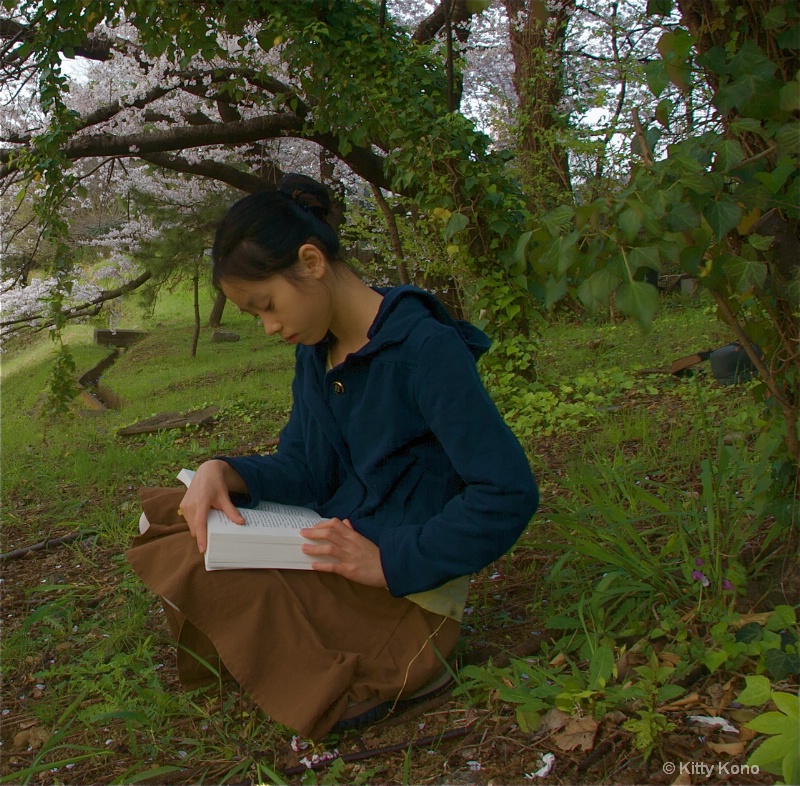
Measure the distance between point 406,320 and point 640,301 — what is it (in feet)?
1.86

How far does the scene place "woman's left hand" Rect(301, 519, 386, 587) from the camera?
1.52 meters

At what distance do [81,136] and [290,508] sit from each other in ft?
17.1

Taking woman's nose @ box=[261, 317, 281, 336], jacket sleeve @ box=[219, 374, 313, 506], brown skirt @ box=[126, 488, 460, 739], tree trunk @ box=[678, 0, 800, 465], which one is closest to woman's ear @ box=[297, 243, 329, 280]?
woman's nose @ box=[261, 317, 281, 336]

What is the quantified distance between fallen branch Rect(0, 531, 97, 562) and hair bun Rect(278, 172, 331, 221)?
2068 mm

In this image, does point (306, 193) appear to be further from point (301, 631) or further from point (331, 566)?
point (301, 631)

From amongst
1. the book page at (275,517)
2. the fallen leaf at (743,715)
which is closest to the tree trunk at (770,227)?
the fallen leaf at (743,715)

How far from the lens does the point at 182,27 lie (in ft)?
14.5

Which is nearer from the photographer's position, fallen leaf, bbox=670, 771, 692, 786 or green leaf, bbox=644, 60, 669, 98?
fallen leaf, bbox=670, 771, 692, 786

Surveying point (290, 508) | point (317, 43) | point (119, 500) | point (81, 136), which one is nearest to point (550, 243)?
point (290, 508)

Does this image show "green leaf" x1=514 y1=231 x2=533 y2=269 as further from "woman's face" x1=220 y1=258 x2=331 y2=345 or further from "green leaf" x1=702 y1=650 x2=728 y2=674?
"green leaf" x1=702 y1=650 x2=728 y2=674

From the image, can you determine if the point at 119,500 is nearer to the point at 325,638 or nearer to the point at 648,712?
the point at 325,638

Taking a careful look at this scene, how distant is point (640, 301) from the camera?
1.09 m

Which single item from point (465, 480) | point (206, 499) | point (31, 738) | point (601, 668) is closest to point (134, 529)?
point (31, 738)

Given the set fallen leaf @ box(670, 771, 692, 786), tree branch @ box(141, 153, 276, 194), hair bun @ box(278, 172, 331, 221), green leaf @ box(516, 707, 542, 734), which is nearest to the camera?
fallen leaf @ box(670, 771, 692, 786)
